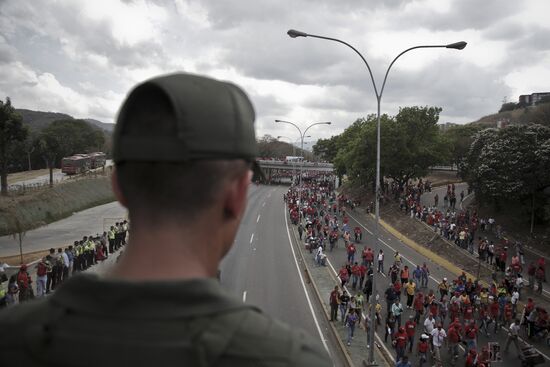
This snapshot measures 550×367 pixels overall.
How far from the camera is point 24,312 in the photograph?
43.4 inches

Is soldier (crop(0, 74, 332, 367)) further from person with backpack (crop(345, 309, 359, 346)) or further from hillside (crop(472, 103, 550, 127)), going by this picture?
hillside (crop(472, 103, 550, 127))

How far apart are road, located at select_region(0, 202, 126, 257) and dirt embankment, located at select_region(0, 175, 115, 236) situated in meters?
0.84

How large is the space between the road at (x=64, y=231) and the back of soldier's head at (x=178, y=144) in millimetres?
30456

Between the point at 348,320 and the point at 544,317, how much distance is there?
26.0 ft

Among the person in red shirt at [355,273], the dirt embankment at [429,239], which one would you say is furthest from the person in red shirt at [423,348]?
the dirt embankment at [429,239]

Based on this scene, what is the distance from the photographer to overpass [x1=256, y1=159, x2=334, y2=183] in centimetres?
8646

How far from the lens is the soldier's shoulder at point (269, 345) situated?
98 cm

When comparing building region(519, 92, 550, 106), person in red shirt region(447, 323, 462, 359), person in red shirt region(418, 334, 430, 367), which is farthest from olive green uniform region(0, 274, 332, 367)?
building region(519, 92, 550, 106)

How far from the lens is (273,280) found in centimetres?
2394

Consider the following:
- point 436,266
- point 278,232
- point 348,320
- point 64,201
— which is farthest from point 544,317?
point 64,201

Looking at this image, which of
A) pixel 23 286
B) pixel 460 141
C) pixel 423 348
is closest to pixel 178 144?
pixel 423 348

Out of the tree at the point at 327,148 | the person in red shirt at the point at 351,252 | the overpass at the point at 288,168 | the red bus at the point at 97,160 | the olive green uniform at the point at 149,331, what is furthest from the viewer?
the tree at the point at 327,148

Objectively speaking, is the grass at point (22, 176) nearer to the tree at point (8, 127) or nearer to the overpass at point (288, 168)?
the tree at point (8, 127)

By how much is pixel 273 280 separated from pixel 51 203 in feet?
95.0
